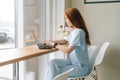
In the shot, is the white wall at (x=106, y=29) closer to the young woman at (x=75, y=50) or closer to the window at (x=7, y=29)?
the young woman at (x=75, y=50)

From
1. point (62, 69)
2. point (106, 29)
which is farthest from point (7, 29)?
point (106, 29)

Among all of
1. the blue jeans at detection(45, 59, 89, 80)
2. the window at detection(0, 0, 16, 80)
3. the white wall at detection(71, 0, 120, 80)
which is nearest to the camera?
the blue jeans at detection(45, 59, 89, 80)

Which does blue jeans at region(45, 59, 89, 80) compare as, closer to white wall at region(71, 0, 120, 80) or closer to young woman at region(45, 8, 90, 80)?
young woman at region(45, 8, 90, 80)

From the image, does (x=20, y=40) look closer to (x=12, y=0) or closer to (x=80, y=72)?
(x=12, y=0)

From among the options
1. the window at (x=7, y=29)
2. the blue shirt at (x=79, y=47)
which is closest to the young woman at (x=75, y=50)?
the blue shirt at (x=79, y=47)

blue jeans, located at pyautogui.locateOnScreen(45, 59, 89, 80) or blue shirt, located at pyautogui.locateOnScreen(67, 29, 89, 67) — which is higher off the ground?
blue shirt, located at pyautogui.locateOnScreen(67, 29, 89, 67)

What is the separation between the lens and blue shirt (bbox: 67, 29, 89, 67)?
7.54ft

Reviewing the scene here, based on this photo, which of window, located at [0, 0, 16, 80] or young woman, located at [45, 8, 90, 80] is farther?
window, located at [0, 0, 16, 80]

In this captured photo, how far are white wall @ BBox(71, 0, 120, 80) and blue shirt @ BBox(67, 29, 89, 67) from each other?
78 centimetres

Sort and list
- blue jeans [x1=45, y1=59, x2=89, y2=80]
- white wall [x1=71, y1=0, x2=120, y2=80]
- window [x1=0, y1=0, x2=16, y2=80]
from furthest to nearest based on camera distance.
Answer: white wall [x1=71, y1=0, x2=120, y2=80], window [x1=0, y1=0, x2=16, y2=80], blue jeans [x1=45, y1=59, x2=89, y2=80]

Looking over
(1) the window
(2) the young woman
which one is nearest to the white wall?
(2) the young woman

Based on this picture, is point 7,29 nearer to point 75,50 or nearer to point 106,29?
point 75,50

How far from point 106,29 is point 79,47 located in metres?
0.88

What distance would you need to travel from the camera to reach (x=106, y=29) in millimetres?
3105
